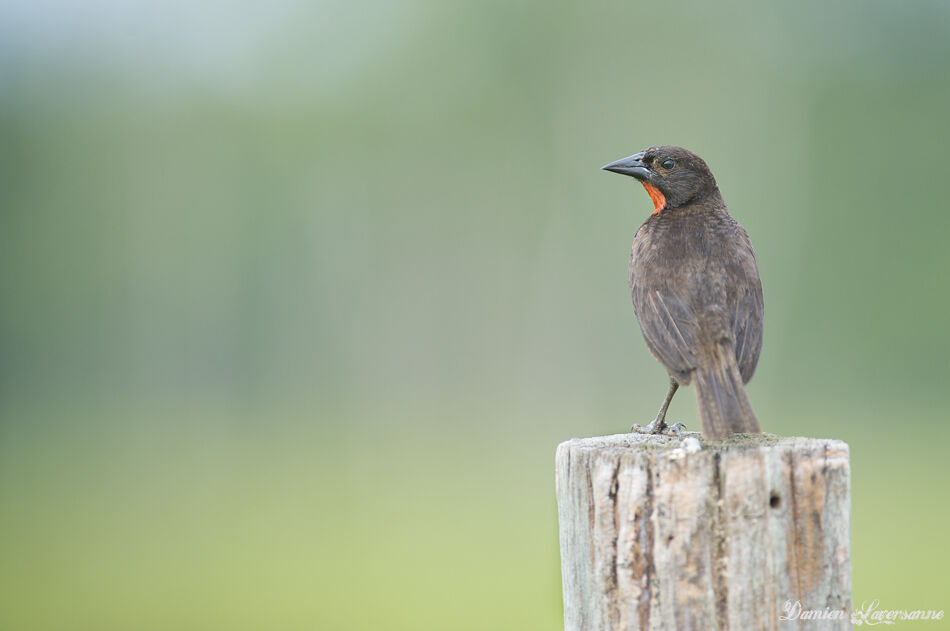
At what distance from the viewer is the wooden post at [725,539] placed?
248 centimetres

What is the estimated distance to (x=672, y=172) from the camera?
4340 millimetres

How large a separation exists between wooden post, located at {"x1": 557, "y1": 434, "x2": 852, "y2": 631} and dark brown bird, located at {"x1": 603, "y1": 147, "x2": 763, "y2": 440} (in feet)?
2.18

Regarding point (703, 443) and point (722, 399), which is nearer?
point (703, 443)

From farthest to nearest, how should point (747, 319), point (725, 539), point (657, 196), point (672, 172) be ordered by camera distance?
point (657, 196), point (672, 172), point (747, 319), point (725, 539)

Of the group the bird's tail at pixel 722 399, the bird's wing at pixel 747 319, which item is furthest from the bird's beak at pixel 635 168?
the bird's tail at pixel 722 399

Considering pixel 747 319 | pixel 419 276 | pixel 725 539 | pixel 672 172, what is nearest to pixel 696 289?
pixel 747 319

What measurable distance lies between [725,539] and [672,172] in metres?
2.20

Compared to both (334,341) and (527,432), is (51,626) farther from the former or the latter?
(334,341)

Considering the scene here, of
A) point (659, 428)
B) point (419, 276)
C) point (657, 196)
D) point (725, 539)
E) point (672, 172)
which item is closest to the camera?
point (725, 539)

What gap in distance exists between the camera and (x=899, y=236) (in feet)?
60.8

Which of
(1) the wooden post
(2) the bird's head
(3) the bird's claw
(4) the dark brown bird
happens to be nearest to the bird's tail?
(4) the dark brown bird

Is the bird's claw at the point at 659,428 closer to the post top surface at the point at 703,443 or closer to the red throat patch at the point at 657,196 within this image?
the post top surface at the point at 703,443

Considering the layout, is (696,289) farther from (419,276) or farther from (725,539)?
(419,276)

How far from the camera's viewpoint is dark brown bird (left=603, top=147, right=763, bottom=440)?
3.51 m
